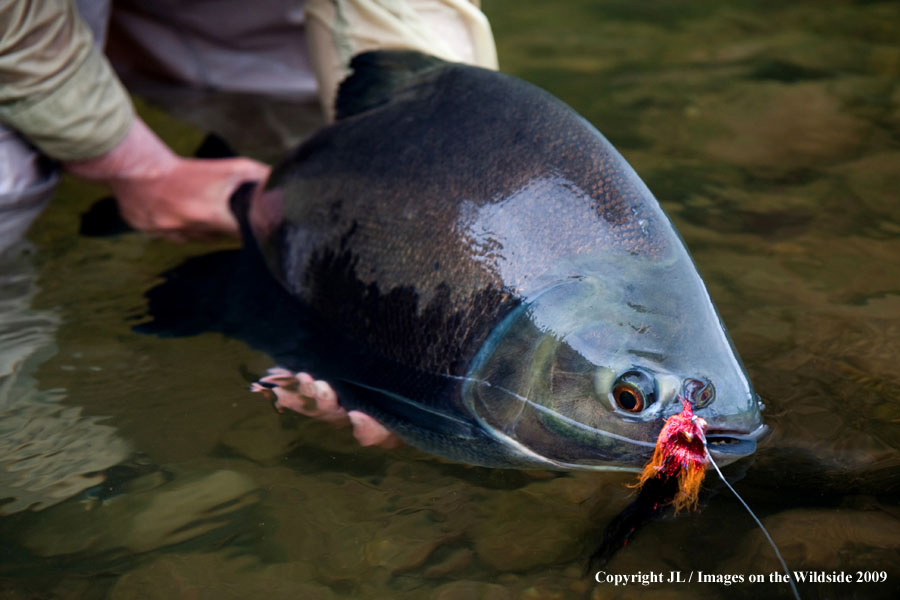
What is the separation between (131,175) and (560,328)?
73.4 inches

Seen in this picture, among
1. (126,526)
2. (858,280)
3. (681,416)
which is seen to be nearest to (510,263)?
(681,416)

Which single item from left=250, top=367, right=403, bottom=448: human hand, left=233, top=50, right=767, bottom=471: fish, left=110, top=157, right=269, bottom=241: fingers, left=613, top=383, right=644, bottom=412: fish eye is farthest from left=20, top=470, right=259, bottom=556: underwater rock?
left=110, top=157, right=269, bottom=241: fingers

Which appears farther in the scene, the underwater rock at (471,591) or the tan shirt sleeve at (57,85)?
the tan shirt sleeve at (57,85)

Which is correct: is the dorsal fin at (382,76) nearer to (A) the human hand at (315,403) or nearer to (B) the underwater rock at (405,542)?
(A) the human hand at (315,403)

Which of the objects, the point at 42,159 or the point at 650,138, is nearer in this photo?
the point at 42,159

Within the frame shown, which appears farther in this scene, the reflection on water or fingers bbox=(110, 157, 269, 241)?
fingers bbox=(110, 157, 269, 241)

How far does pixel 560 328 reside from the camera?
1.99 metres

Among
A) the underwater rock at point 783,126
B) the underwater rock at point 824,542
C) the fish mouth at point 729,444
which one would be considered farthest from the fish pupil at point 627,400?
the underwater rock at point 783,126

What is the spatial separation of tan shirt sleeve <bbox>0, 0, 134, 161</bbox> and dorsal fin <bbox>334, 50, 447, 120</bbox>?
0.90 metres

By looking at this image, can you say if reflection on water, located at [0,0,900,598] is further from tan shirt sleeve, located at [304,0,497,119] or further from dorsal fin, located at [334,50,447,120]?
tan shirt sleeve, located at [304,0,497,119]

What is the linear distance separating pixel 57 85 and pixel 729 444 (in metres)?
2.24

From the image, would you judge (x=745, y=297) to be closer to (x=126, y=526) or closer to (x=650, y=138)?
(x=650, y=138)

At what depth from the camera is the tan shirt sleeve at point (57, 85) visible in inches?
104

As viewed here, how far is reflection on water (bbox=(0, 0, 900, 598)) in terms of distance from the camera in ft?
6.25
